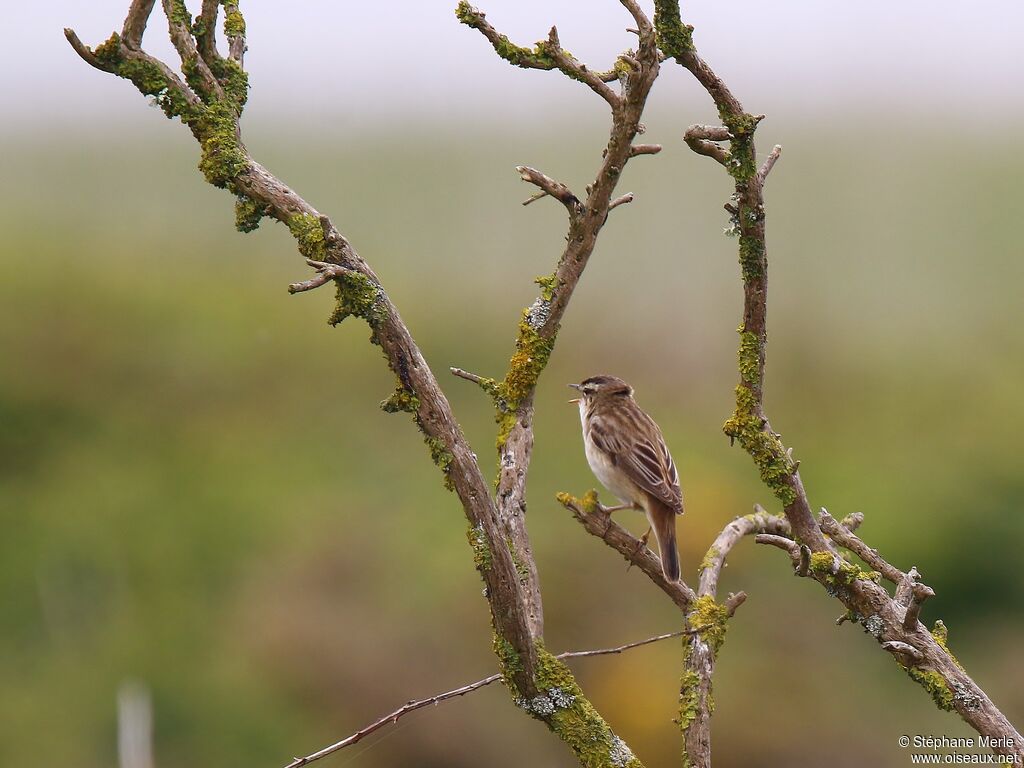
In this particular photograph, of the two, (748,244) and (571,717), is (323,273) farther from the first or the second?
(571,717)

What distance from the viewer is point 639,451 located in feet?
22.1

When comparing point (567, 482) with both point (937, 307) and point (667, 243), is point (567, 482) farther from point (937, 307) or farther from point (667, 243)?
point (937, 307)

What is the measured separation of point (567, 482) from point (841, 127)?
18.1m

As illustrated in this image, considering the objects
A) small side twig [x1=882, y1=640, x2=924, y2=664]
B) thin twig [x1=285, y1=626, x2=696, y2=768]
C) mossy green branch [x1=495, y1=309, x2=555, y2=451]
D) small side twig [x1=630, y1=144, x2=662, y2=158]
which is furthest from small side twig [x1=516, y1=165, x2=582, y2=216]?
small side twig [x1=882, y1=640, x2=924, y2=664]

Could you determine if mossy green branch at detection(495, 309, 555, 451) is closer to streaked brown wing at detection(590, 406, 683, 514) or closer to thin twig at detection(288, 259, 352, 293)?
thin twig at detection(288, 259, 352, 293)

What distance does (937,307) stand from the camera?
2053cm

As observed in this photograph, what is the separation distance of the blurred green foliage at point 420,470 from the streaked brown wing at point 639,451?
241 centimetres

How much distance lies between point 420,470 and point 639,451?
7784mm

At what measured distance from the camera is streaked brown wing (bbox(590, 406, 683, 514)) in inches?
258

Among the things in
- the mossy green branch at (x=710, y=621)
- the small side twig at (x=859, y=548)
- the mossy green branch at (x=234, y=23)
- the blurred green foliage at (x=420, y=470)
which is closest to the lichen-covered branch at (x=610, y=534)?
the mossy green branch at (x=710, y=621)

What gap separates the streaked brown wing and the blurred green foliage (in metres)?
2.41

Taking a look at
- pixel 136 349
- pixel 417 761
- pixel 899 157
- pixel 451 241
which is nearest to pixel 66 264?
pixel 136 349

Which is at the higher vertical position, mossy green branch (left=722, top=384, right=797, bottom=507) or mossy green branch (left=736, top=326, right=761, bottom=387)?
mossy green branch (left=736, top=326, right=761, bottom=387)

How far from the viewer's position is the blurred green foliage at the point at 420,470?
10.8m
